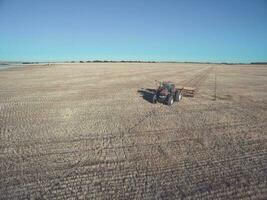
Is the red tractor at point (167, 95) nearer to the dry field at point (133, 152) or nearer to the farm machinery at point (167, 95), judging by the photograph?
the farm machinery at point (167, 95)

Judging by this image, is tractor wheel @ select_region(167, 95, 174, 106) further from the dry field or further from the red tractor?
the dry field

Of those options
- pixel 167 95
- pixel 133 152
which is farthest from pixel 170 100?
pixel 133 152

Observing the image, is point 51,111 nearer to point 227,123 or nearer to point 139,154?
point 139,154

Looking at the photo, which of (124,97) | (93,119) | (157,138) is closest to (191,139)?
(157,138)

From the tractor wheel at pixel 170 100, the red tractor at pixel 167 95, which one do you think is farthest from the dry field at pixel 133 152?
the red tractor at pixel 167 95

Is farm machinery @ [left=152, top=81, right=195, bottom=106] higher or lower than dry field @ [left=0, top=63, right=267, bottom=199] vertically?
higher

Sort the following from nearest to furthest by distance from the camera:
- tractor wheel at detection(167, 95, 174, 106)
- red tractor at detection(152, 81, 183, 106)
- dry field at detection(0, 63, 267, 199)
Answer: dry field at detection(0, 63, 267, 199), tractor wheel at detection(167, 95, 174, 106), red tractor at detection(152, 81, 183, 106)

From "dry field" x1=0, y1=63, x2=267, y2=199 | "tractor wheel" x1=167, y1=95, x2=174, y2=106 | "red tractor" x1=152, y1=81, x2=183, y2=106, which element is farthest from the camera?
"red tractor" x1=152, y1=81, x2=183, y2=106

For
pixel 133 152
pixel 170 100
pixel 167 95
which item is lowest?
pixel 133 152

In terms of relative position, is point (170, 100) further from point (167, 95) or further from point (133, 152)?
point (133, 152)

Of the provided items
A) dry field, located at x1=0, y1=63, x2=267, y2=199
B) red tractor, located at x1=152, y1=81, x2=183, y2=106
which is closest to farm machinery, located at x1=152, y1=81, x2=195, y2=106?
red tractor, located at x1=152, y1=81, x2=183, y2=106

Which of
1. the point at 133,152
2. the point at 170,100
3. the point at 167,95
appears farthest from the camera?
the point at 167,95
